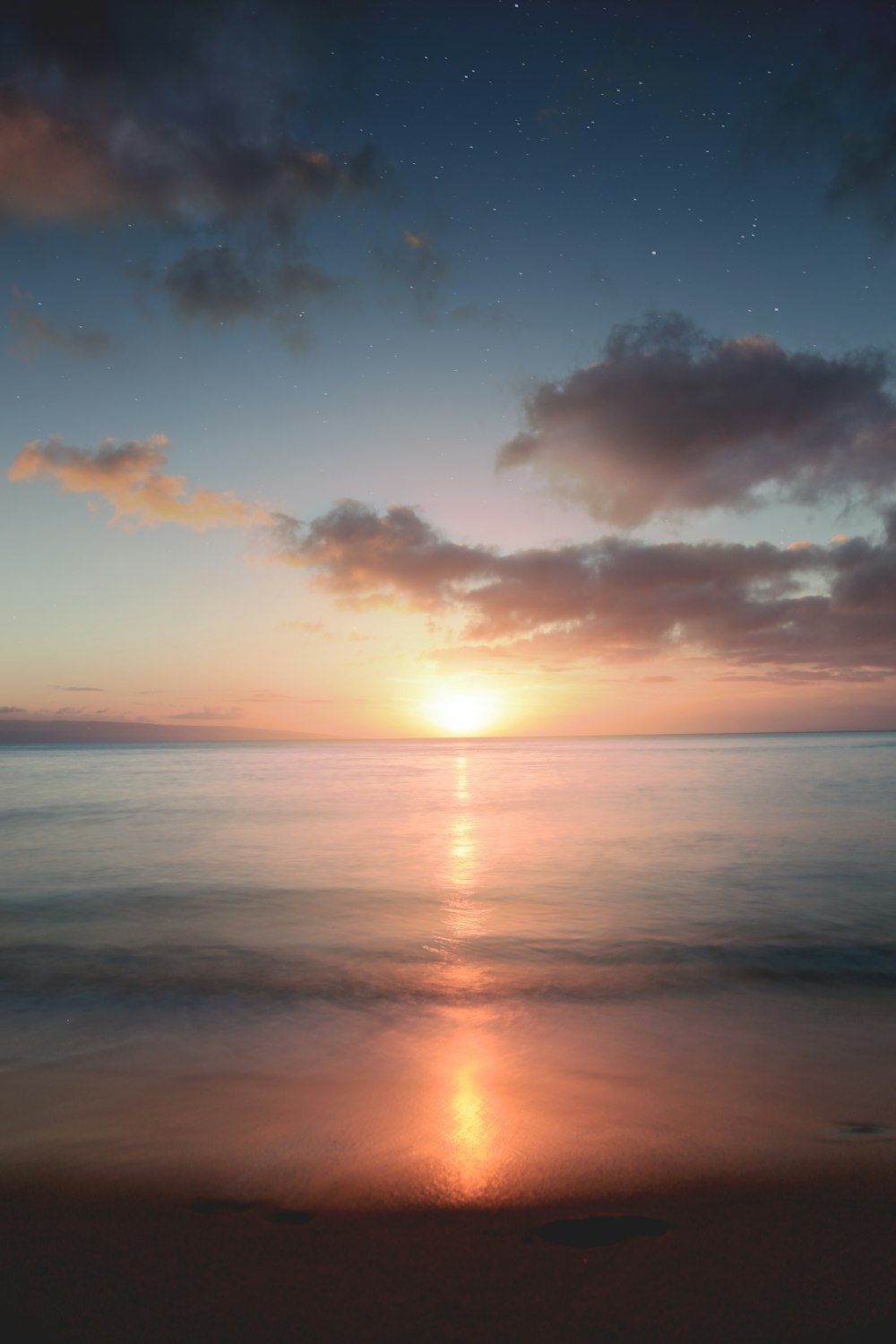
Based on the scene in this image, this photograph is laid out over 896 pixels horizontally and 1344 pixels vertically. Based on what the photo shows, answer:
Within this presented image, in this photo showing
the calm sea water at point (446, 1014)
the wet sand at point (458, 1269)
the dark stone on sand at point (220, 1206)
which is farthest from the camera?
the calm sea water at point (446, 1014)

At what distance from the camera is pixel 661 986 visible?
7.80 meters

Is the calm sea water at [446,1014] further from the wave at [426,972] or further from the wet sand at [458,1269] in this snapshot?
the wet sand at [458,1269]

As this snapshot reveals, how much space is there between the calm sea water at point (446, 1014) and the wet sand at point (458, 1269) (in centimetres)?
26

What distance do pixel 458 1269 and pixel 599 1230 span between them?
73cm

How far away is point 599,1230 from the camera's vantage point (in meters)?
3.29

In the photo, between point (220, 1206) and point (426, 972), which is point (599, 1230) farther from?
point (426, 972)

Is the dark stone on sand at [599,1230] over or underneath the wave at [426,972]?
over

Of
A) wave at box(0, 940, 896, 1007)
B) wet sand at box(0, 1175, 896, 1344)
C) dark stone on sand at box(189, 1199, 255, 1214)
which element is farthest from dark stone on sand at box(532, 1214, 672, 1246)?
wave at box(0, 940, 896, 1007)

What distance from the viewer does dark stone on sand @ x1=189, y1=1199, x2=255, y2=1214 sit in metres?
3.48

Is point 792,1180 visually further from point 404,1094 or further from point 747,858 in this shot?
point 747,858

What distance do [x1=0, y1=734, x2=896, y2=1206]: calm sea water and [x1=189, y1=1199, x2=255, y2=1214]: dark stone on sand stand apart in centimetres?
13

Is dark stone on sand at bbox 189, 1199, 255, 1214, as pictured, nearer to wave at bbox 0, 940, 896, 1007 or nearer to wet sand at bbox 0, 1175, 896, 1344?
wet sand at bbox 0, 1175, 896, 1344

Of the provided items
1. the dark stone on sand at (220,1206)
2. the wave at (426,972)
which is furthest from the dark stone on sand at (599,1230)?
the wave at (426,972)

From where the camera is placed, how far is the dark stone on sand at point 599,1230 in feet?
10.5
